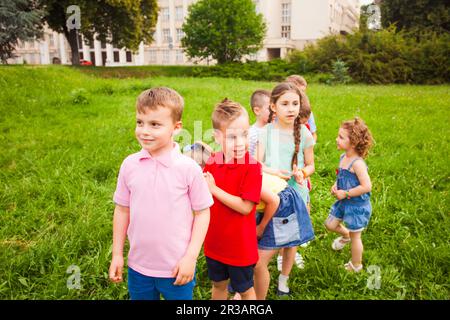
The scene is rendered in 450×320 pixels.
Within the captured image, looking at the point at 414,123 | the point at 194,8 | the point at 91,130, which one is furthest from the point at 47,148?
the point at 194,8

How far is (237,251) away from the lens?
2.07 meters

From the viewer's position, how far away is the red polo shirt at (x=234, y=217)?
6.64 ft

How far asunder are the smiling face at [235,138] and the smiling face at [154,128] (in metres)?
0.34

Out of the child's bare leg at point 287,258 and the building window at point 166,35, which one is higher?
the building window at point 166,35

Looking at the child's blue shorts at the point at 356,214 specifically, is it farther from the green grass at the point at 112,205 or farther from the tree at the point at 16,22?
the tree at the point at 16,22

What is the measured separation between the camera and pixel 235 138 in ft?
6.54

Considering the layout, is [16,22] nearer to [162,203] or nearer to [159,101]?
[159,101]

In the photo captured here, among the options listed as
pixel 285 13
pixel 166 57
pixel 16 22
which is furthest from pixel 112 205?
pixel 166 57

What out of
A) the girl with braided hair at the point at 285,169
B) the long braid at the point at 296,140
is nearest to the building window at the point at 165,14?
the girl with braided hair at the point at 285,169

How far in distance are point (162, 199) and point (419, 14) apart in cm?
3171

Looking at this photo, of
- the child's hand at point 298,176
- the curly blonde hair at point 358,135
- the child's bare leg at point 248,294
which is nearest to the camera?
the child's bare leg at point 248,294

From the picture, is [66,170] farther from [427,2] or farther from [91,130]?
[427,2]
